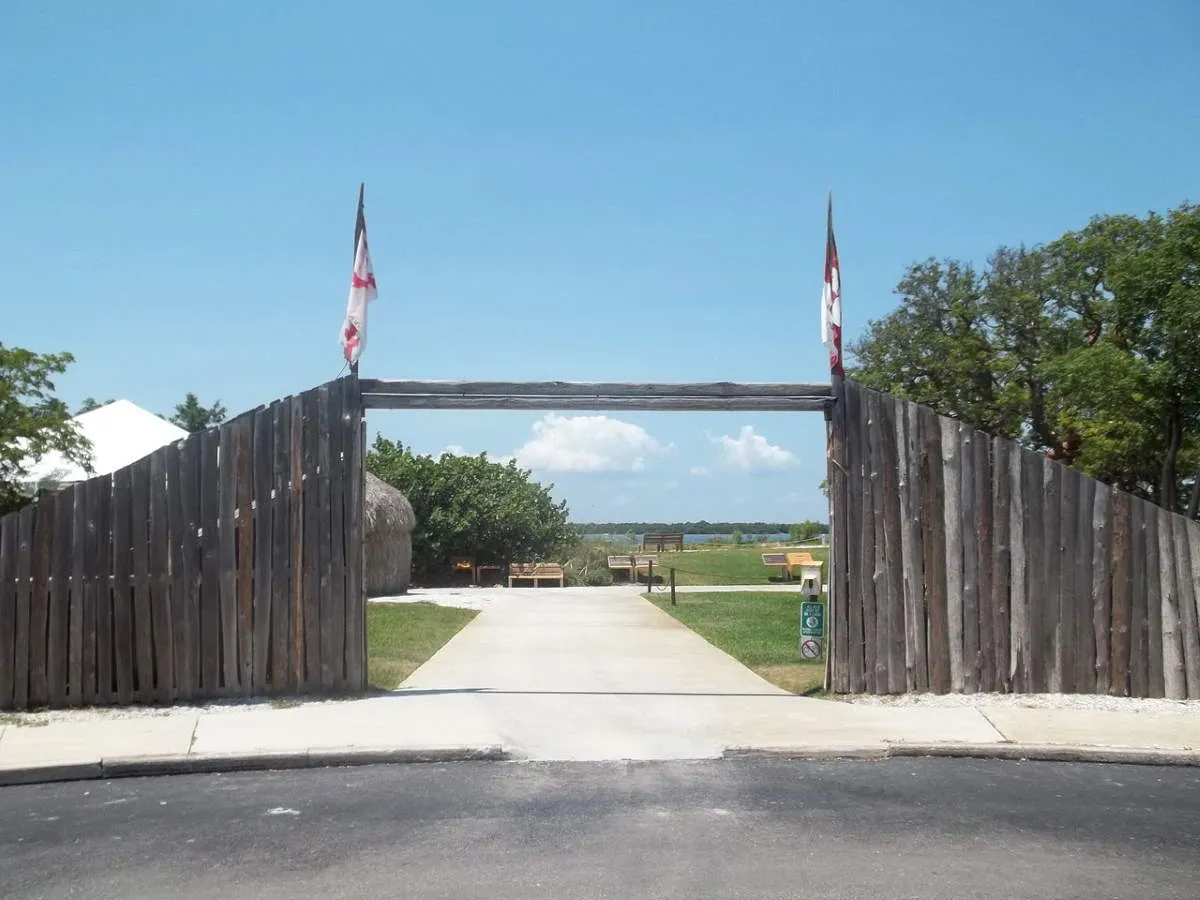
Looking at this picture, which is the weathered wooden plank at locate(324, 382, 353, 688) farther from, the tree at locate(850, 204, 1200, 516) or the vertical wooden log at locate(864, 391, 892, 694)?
the tree at locate(850, 204, 1200, 516)

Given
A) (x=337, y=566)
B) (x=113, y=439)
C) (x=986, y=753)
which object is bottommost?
(x=986, y=753)

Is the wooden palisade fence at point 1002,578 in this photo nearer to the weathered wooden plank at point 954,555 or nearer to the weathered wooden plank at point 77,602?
the weathered wooden plank at point 954,555

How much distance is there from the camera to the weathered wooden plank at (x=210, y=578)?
10789 millimetres

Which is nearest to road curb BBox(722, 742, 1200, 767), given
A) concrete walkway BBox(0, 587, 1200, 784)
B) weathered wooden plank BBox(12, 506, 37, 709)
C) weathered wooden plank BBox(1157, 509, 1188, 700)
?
concrete walkway BBox(0, 587, 1200, 784)

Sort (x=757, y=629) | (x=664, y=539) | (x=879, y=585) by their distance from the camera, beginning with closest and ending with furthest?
(x=879, y=585)
(x=757, y=629)
(x=664, y=539)

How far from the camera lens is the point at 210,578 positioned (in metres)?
10.8

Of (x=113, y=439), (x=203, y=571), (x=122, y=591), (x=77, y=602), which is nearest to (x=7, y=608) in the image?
(x=77, y=602)

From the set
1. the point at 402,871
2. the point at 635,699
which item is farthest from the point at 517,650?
the point at 402,871

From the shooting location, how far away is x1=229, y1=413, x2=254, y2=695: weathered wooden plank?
1088cm

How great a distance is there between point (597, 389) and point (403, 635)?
7.49 m

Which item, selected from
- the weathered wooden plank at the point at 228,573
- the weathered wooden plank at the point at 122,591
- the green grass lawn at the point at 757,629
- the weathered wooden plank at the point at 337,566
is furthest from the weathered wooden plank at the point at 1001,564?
the weathered wooden plank at the point at 122,591

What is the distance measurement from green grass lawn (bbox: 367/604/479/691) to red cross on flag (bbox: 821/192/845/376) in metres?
5.48

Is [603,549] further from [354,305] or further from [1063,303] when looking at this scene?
[354,305]

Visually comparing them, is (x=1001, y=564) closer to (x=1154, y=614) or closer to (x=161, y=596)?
(x=1154, y=614)
